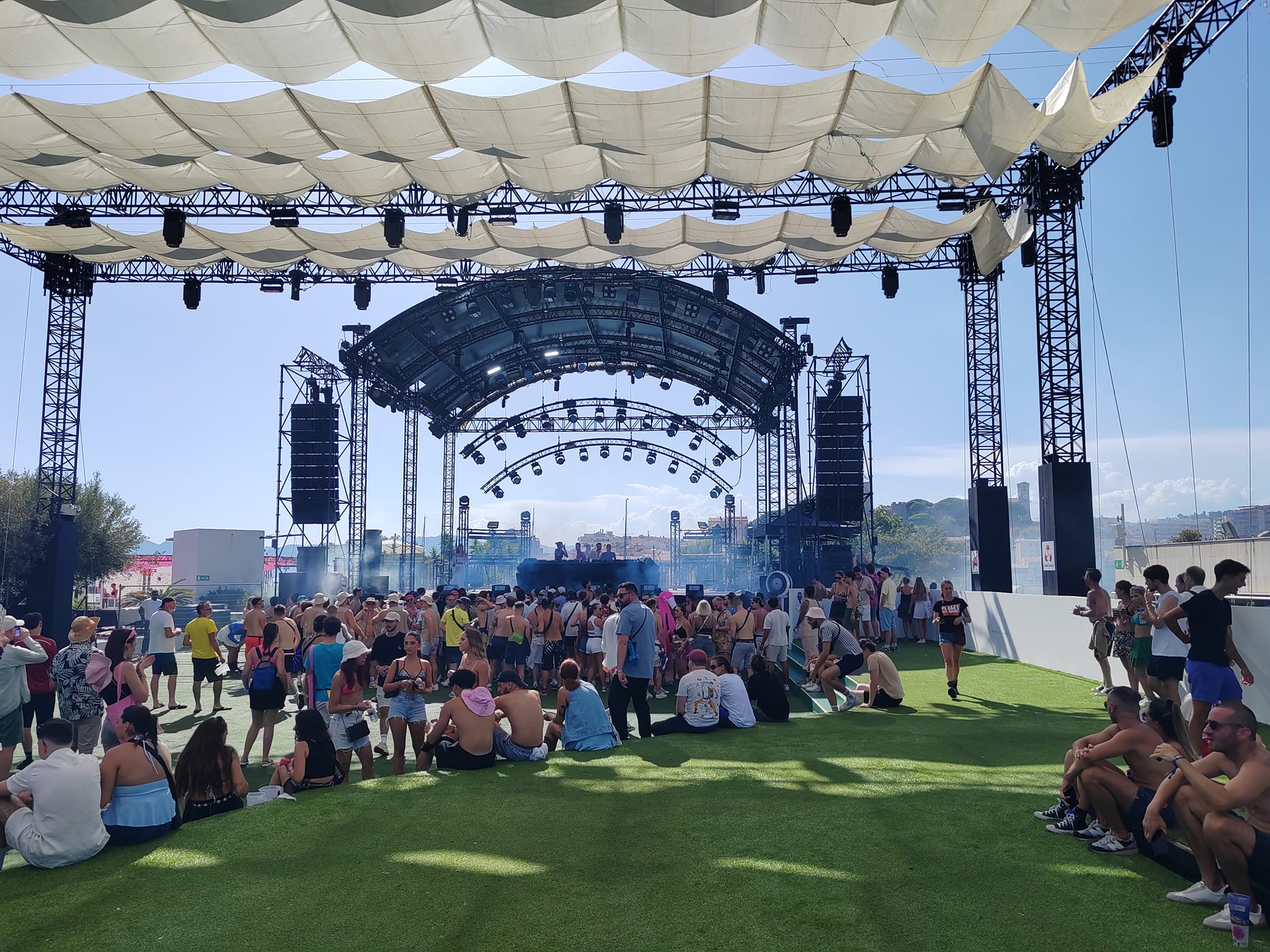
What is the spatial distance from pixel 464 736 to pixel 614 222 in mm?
8902

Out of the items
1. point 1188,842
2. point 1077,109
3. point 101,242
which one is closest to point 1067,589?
point 1077,109

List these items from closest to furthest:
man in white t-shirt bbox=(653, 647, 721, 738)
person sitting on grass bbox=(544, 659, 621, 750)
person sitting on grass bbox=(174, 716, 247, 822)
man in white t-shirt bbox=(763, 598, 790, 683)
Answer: person sitting on grass bbox=(174, 716, 247, 822)
person sitting on grass bbox=(544, 659, 621, 750)
man in white t-shirt bbox=(653, 647, 721, 738)
man in white t-shirt bbox=(763, 598, 790, 683)

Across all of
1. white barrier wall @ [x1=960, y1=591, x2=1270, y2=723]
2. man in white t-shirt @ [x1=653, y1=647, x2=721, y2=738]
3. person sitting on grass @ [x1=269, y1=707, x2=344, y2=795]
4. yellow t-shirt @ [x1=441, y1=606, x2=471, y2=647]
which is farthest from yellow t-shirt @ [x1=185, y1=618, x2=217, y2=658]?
white barrier wall @ [x1=960, y1=591, x2=1270, y2=723]

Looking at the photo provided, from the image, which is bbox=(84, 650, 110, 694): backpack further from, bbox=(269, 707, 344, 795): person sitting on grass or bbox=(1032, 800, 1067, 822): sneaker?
bbox=(1032, 800, 1067, 822): sneaker

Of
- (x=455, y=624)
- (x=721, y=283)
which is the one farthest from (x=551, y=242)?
(x=455, y=624)

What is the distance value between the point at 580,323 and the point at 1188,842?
1022 inches

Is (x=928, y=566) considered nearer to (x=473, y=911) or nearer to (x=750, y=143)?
(x=750, y=143)

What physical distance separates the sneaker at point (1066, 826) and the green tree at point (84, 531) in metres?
26.4

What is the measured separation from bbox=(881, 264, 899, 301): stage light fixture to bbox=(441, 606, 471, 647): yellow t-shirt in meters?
10.3

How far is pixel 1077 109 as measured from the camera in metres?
9.85

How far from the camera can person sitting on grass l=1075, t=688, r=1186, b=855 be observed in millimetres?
4531

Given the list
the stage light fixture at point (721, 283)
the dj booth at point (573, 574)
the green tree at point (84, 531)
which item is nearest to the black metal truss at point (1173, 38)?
the stage light fixture at point (721, 283)

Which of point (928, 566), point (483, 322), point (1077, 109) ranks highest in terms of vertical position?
point (483, 322)

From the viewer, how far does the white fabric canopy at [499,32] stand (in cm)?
823
